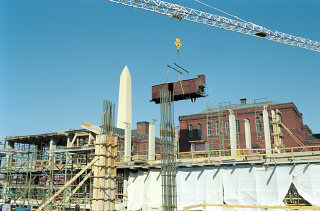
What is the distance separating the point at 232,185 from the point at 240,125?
2547 centimetres

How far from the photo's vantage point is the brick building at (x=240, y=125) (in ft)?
157

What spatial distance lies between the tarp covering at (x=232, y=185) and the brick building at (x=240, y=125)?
1469 cm

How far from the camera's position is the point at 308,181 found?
2509 centimetres

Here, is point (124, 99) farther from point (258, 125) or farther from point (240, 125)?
point (258, 125)

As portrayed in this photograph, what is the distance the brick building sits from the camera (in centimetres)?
4784

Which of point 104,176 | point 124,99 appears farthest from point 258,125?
point 104,176

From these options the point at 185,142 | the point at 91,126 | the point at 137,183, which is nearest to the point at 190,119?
the point at 185,142

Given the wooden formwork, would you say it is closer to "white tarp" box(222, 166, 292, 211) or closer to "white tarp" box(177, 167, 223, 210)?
"white tarp" box(177, 167, 223, 210)

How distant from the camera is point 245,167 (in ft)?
89.7

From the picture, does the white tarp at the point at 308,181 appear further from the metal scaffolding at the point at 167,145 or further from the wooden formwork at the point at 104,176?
the wooden formwork at the point at 104,176

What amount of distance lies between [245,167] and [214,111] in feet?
96.1

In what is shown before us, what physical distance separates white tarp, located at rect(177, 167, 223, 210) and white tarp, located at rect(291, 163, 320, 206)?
631 centimetres

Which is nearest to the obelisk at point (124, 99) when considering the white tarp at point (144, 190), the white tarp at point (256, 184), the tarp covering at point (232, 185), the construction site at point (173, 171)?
the construction site at point (173, 171)

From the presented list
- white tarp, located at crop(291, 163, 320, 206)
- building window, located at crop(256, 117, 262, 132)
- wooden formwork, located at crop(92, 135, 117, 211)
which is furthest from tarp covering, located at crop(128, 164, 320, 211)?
building window, located at crop(256, 117, 262, 132)
